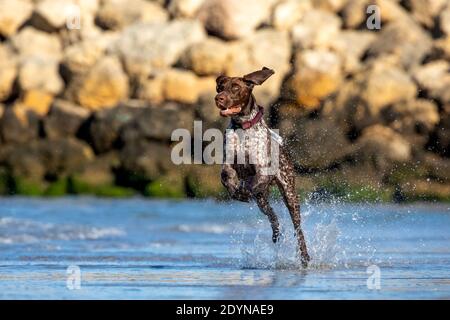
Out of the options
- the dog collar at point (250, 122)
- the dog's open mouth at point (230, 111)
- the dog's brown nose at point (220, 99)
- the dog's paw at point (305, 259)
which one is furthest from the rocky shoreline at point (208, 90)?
the dog's brown nose at point (220, 99)

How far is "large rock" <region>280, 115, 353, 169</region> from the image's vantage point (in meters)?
26.3

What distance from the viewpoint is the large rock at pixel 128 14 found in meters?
33.8

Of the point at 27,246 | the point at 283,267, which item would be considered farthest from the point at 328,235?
the point at 27,246

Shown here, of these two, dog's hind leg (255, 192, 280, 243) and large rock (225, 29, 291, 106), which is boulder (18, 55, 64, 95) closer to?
large rock (225, 29, 291, 106)

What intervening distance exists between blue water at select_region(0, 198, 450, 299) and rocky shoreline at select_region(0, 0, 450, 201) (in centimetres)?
439

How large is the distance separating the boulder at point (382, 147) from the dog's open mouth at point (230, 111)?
566 inches

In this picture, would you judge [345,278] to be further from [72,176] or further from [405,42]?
[405,42]

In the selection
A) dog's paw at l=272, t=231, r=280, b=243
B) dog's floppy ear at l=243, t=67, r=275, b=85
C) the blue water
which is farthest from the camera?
dog's paw at l=272, t=231, r=280, b=243

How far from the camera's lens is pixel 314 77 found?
3006cm

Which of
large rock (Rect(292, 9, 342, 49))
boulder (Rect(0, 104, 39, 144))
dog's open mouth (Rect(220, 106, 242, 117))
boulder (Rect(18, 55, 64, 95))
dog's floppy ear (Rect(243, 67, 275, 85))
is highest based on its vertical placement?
large rock (Rect(292, 9, 342, 49))

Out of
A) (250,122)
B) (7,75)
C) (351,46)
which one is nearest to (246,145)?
(250,122)

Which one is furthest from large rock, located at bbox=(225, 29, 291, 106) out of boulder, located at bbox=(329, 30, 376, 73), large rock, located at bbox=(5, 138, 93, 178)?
large rock, located at bbox=(5, 138, 93, 178)

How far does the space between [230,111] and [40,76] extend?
67.9ft

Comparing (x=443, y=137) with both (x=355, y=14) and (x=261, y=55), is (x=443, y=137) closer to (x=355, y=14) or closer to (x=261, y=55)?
(x=261, y=55)
